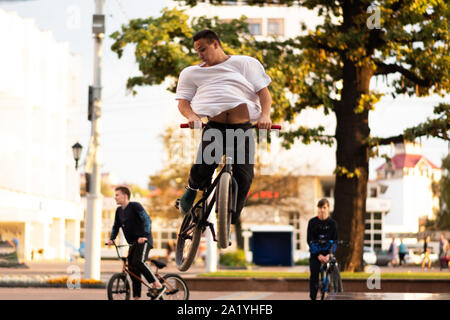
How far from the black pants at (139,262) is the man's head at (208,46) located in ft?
26.1

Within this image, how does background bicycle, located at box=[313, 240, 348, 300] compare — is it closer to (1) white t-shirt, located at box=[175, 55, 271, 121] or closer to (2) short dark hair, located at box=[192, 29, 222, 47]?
(1) white t-shirt, located at box=[175, 55, 271, 121]

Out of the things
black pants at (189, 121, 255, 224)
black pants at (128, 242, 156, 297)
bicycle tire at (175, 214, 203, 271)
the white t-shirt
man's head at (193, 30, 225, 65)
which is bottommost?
black pants at (128, 242, 156, 297)

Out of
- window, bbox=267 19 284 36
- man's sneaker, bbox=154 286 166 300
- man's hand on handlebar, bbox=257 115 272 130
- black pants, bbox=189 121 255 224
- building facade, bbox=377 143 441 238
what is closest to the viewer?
black pants, bbox=189 121 255 224

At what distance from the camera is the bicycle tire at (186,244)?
15.6 ft

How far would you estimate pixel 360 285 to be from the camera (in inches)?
747

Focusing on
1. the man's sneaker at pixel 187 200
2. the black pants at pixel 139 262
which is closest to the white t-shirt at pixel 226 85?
the man's sneaker at pixel 187 200

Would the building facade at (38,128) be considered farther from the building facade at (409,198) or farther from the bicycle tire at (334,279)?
the building facade at (409,198)

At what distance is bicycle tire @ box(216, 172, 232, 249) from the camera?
4.24 m

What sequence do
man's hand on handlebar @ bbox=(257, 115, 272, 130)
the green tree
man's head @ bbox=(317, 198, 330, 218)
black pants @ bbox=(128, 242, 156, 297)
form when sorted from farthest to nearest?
the green tree → man's head @ bbox=(317, 198, 330, 218) → black pants @ bbox=(128, 242, 156, 297) → man's hand on handlebar @ bbox=(257, 115, 272, 130)

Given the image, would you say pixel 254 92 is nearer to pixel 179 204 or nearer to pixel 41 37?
pixel 179 204

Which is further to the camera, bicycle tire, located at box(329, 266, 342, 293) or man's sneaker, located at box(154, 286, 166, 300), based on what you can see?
bicycle tire, located at box(329, 266, 342, 293)

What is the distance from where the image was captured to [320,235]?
13.6m

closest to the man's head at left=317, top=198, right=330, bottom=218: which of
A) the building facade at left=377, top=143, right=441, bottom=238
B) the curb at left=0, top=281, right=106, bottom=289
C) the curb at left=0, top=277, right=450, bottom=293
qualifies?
the curb at left=0, top=277, right=450, bottom=293
